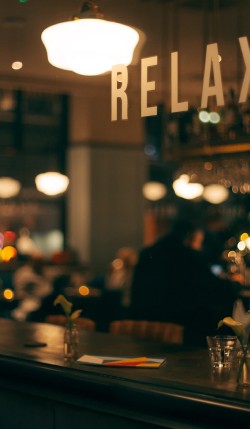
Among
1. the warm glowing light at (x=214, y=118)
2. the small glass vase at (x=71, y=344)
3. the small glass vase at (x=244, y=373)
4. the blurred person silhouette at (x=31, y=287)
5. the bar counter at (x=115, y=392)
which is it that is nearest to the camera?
the bar counter at (x=115, y=392)

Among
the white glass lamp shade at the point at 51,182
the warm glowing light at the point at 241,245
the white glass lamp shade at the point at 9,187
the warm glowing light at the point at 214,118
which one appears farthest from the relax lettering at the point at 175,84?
the white glass lamp shade at the point at 9,187

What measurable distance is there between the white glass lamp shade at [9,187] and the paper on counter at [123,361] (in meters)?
9.16

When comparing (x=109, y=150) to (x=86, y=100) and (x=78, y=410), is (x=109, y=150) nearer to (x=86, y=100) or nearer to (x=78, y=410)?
(x=86, y=100)

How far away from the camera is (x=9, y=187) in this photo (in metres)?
12.3

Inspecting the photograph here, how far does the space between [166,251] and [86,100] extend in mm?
6292

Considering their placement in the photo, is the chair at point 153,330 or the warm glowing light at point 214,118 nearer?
the chair at point 153,330

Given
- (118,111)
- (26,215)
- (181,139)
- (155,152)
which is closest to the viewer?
(118,111)

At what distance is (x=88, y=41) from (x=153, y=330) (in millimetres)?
1728

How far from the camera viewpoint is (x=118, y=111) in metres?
4.11

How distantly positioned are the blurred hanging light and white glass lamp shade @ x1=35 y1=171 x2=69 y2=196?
739 centimetres

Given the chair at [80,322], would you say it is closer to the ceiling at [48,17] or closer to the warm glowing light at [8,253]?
the ceiling at [48,17]

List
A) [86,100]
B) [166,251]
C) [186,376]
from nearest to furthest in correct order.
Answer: [186,376]
[166,251]
[86,100]

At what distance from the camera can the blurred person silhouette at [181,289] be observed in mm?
5730

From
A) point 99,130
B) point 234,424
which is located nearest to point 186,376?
point 234,424
